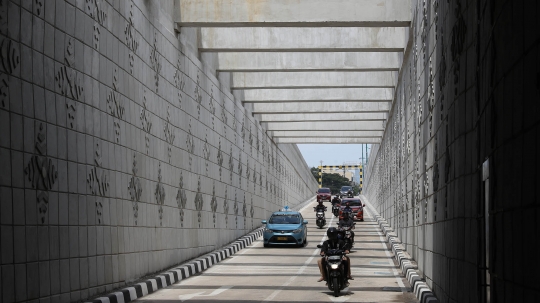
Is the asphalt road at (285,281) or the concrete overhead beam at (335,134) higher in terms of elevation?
the concrete overhead beam at (335,134)

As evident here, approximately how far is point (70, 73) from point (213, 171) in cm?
1426

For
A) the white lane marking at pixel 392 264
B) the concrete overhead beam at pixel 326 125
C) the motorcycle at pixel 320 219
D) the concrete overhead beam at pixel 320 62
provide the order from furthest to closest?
the concrete overhead beam at pixel 326 125
the motorcycle at pixel 320 219
the concrete overhead beam at pixel 320 62
the white lane marking at pixel 392 264

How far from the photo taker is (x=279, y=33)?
78.1ft

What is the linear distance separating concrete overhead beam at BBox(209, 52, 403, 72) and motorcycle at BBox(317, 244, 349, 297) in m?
12.5

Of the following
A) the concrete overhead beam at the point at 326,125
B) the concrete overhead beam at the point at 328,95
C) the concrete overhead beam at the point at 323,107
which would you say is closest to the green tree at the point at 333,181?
the concrete overhead beam at the point at 326,125

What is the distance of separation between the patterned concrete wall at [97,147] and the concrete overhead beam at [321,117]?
15471mm

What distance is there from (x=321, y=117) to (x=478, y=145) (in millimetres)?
32901

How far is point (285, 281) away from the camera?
58.0 ft

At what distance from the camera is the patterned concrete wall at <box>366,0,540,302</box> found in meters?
4.74

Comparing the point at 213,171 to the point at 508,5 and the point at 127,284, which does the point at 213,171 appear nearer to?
the point at 127,284

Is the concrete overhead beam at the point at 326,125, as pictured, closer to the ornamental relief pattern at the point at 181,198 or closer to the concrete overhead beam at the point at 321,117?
the concrete overhead beam at the point at 321,117

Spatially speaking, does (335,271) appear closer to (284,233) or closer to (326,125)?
(284,233)

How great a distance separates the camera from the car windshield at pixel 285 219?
3102 cm

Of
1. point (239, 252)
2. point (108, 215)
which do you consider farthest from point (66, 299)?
point (239, 252)
